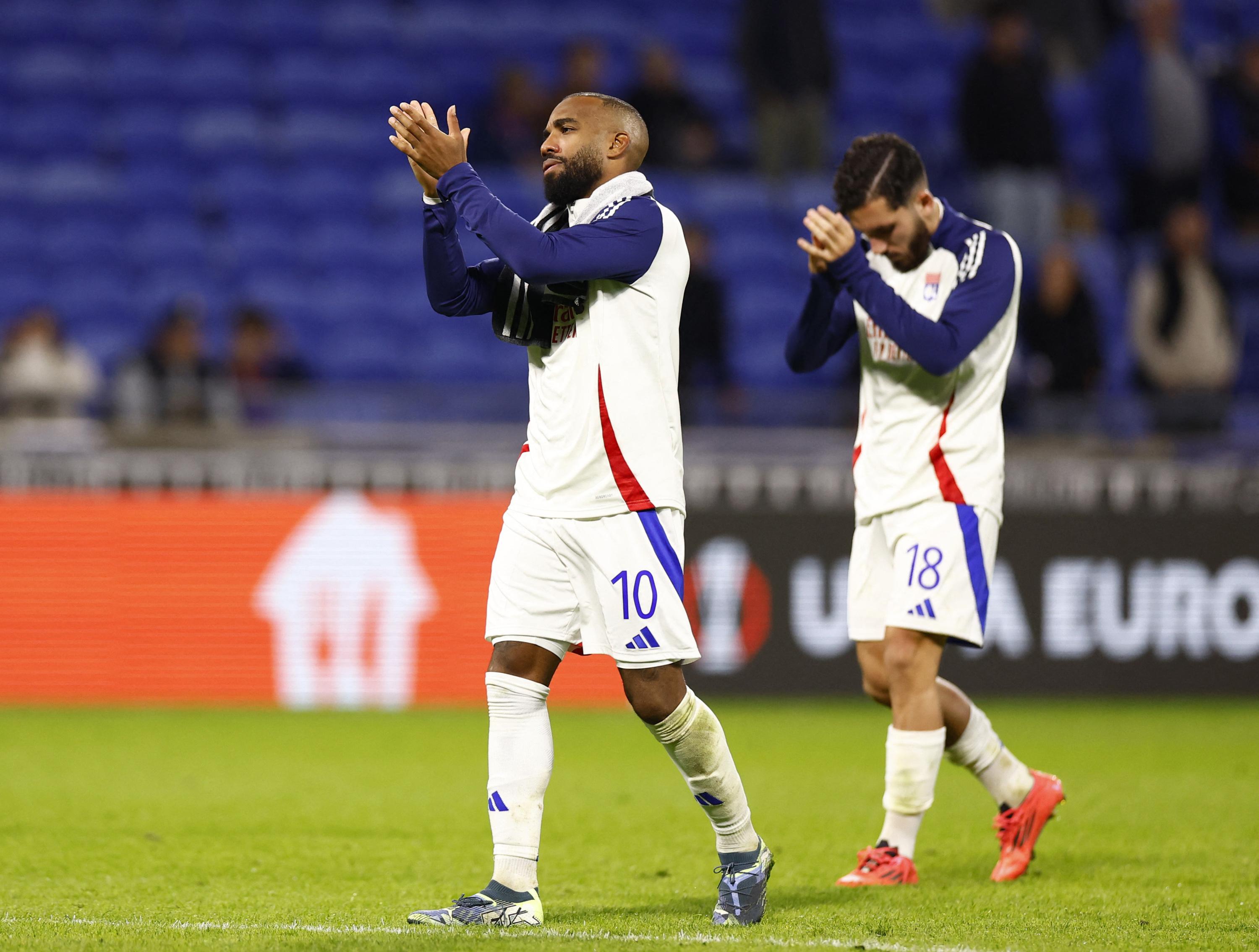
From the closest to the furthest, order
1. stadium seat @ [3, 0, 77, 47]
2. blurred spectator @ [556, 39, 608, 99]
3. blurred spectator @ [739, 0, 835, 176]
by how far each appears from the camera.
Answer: blurred spectator @ [556, 39, 608, 99] < blurred spectator @ [739, 0, 835, 176] < stadium seat @ [3, 0, 77, 47]

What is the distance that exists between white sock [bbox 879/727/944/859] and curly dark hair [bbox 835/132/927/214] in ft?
5.39

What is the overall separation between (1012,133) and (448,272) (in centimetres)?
895

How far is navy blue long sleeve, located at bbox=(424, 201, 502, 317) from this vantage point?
14.1 feet

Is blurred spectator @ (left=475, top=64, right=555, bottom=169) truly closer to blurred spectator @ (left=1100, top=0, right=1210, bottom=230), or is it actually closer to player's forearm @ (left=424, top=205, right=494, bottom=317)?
blurred spectator @ (left=1100, top=0, right=1210, bottom=230)

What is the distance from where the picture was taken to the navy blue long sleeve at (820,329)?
5141mm

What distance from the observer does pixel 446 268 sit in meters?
4.31

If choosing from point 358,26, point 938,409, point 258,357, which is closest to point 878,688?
point 938,409

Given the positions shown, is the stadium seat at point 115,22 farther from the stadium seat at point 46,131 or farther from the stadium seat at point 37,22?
the stadium seat at point 46,131

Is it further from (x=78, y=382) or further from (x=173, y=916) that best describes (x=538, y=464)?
(x=78, y=382)

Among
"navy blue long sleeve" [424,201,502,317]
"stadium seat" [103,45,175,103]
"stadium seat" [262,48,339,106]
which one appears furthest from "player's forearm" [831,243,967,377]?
"stadium seat" [103,45,175,103]

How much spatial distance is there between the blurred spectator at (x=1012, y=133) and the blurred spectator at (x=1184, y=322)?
1359 mm

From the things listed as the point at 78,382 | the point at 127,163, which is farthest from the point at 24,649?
the point at 127,163

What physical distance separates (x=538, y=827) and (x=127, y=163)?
10.8 meters

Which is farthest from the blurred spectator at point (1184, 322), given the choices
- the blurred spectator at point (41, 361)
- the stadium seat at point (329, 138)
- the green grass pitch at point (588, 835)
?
the blurred spectator at point (41, 361)
